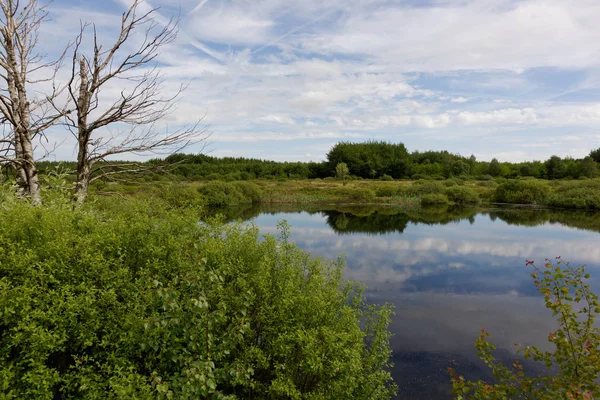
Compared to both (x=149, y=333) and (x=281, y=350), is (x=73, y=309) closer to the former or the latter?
(x=149, y=333)

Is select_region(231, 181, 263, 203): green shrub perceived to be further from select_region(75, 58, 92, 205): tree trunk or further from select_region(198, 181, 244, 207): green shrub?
select_region(75, 58, 92, 205): tree trunk

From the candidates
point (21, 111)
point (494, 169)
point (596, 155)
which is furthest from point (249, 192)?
point (596, 155)

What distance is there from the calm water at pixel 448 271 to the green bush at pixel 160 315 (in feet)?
14.5

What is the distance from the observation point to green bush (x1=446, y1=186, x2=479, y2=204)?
57375mm

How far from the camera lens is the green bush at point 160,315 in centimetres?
411

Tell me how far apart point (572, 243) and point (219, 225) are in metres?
29.1

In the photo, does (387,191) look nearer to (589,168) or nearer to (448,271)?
(589,168)

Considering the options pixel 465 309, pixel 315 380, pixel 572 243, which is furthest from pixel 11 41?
pixel 572 243

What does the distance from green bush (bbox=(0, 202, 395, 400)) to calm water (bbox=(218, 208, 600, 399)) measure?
14.5ft

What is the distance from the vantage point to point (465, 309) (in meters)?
15.0

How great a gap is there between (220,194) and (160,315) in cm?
4810

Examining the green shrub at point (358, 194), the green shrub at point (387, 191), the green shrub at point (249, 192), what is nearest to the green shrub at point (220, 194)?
the green shrub at point (249, 192)

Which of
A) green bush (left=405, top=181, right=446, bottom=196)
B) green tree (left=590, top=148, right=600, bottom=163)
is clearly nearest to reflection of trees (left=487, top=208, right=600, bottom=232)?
green bush (left=405, top=181, right=446, bottom=196)

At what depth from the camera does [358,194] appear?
62.3 meters
